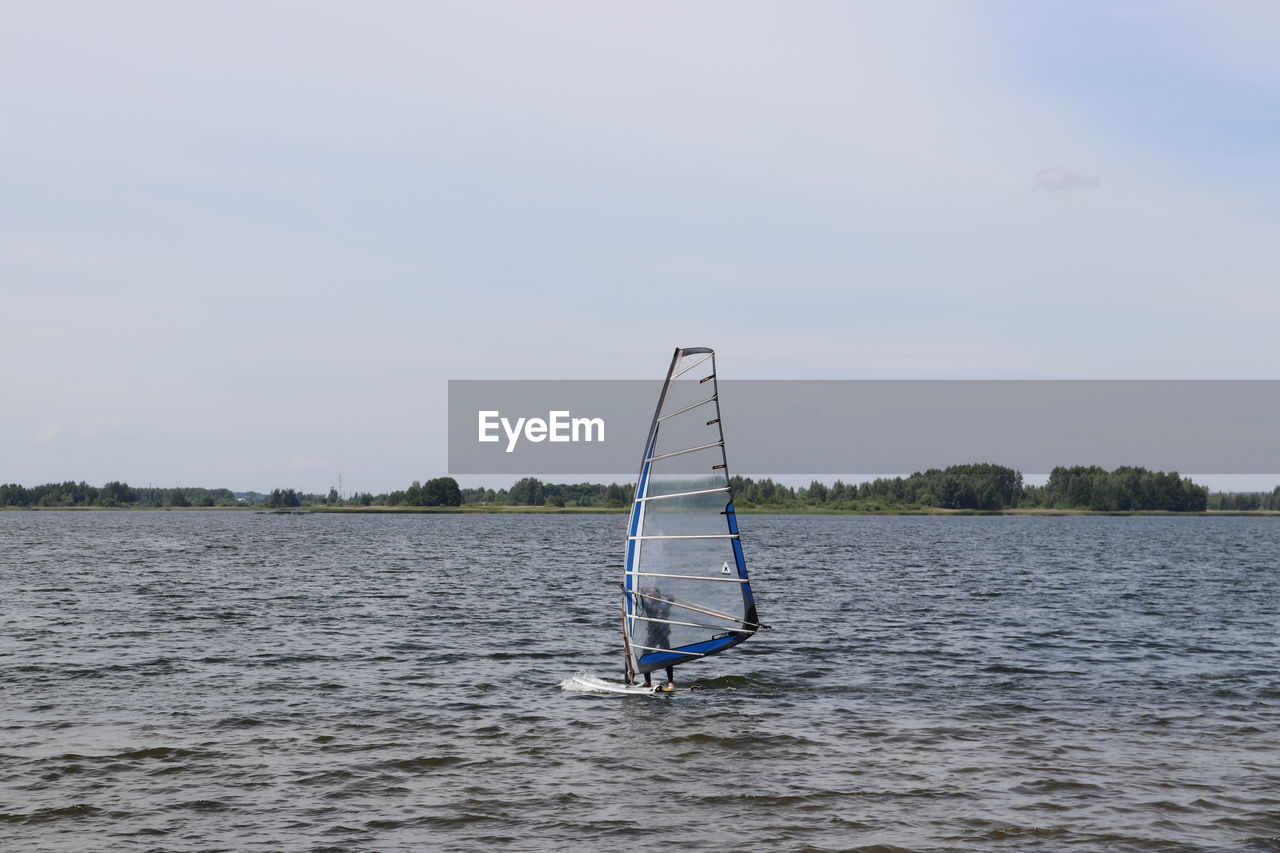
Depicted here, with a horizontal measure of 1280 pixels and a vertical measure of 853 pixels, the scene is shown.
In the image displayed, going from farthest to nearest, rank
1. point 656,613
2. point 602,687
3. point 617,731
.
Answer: point 602,687 → point 656,613 → point 617,731

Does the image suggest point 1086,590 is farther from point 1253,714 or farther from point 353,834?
point 353,834

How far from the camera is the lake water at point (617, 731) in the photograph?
1644 centimetres

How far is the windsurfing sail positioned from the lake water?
1872 mm

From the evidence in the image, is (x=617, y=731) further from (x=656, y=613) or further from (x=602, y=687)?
(x=602, y=687)

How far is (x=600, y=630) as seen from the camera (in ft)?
131

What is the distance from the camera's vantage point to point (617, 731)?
22781mm

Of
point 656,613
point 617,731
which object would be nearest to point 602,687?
point 656,613

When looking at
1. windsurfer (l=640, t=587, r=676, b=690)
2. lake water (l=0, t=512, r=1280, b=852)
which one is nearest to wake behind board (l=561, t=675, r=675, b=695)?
lake water (l=0, t=512, r=1280, b=852)

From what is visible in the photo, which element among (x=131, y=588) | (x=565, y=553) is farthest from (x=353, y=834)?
(x=565, y=553)

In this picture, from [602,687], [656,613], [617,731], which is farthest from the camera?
[602,687]

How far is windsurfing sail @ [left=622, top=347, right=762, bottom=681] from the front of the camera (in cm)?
2464

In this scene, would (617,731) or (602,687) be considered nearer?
(617,731)

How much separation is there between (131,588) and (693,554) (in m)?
44.5

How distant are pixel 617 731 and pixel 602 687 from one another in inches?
170
